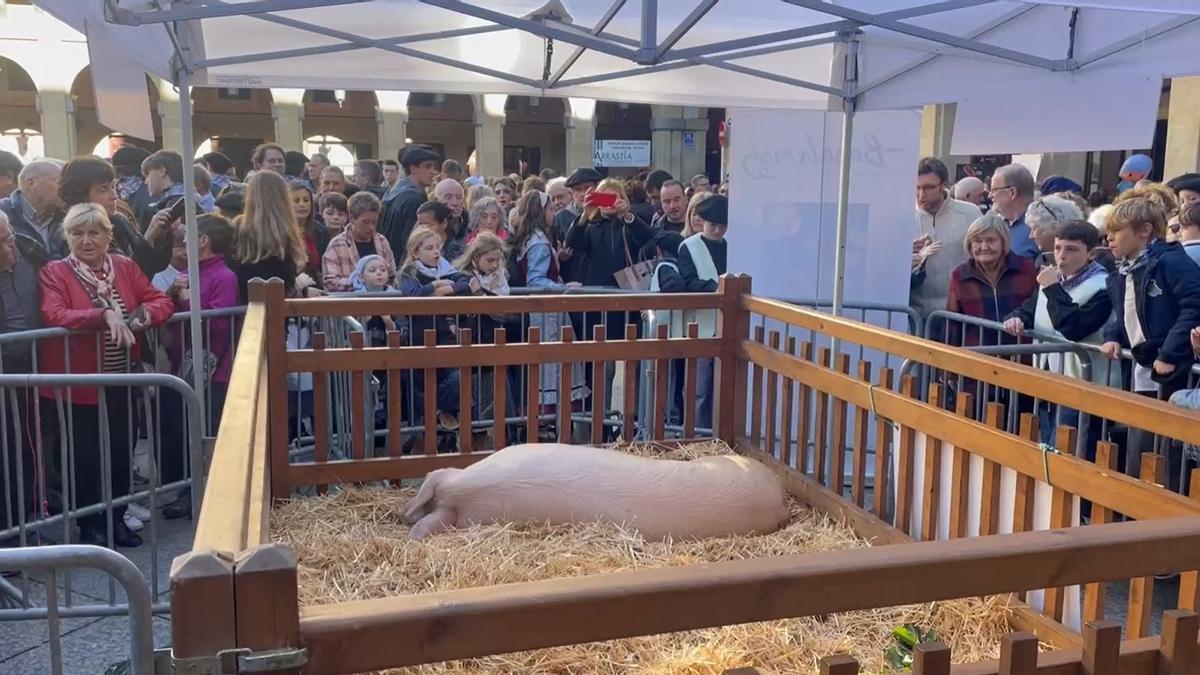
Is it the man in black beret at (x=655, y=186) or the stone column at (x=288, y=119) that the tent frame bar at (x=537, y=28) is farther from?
the stone column at (x=288, y=119)

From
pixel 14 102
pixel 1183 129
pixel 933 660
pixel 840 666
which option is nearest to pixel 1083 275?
pixel 933 660

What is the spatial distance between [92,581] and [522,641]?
378 cm

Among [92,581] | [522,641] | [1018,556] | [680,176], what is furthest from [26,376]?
[680,176]

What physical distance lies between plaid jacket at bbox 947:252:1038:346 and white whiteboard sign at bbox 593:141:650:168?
12203mm

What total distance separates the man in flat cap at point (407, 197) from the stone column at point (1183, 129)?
516 inches

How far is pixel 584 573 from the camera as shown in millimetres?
3385

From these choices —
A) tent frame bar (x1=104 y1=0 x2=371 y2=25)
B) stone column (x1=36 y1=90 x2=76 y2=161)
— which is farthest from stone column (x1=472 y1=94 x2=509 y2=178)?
tent frame bar (x1=104 y1=0 x2=371 y2=25)

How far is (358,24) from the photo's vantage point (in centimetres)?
536

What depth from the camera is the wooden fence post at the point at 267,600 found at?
1392 mm

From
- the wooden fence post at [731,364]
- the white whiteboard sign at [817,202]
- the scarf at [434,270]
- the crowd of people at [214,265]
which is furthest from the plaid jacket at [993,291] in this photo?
the scarf at [434,270]

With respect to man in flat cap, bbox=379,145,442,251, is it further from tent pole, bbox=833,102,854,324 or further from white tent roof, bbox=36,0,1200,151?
tent pole, bbox=833,102,854,324

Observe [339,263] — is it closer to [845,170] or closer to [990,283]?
[845,170]

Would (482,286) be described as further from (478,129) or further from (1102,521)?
(478,129)

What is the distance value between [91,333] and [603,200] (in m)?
3.36
